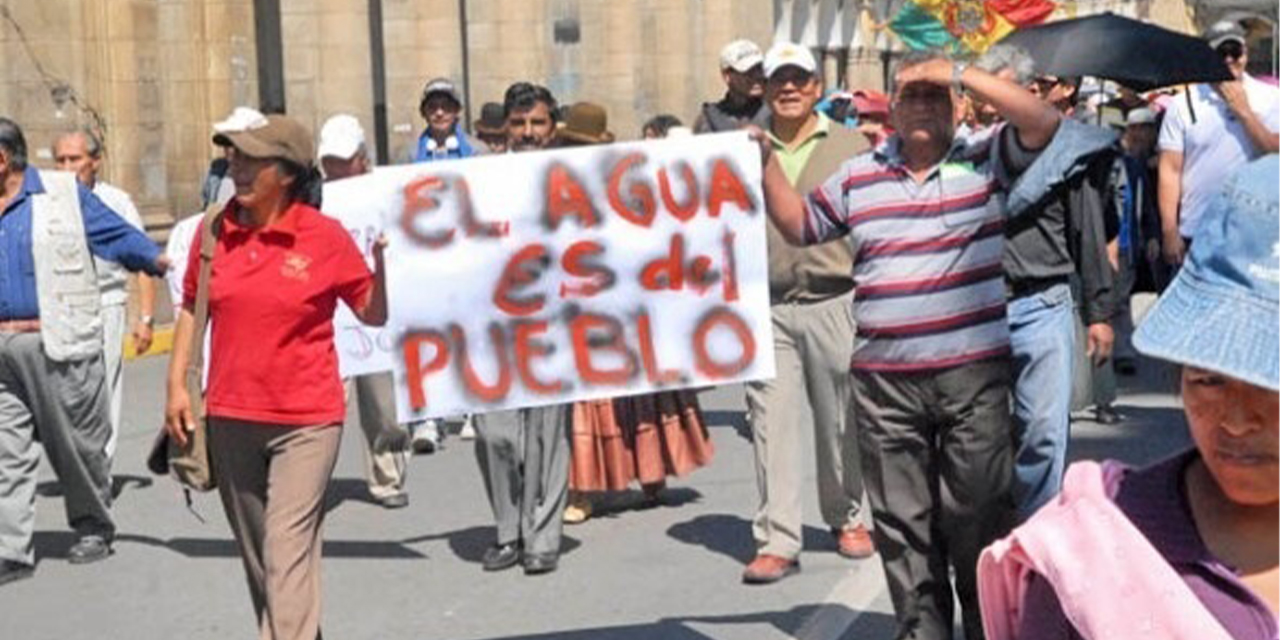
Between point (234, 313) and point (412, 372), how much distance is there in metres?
1.24

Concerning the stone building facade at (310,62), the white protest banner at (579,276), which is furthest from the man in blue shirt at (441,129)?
the white protest banner at (579,276)

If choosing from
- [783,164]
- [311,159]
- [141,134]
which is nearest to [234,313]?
[311,159]

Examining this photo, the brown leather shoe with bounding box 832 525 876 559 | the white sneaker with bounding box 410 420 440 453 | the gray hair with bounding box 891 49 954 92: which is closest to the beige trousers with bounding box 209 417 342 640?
the gray hair with bounding box 891 49 954 92

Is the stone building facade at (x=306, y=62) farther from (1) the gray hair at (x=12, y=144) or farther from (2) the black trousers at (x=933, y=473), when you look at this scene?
(2) the black trousers at (x=933, y=473)

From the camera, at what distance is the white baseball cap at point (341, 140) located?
9.16 metres

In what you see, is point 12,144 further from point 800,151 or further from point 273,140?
point 800,151

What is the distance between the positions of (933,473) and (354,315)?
219cm

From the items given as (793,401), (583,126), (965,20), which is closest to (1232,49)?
(793,401)

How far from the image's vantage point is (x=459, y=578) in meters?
8.91

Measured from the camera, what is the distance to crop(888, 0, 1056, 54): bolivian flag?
64.1 ft

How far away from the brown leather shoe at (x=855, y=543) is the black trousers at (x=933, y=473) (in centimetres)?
236

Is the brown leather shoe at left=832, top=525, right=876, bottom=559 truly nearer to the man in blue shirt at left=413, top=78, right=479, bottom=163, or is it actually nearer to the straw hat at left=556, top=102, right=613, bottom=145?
the straw hat at left=556, top=102, right=613, bottom=145

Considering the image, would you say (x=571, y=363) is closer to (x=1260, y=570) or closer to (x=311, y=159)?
(x=311, y=159)

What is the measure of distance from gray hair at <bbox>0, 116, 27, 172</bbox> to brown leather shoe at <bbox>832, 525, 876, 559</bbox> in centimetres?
351
